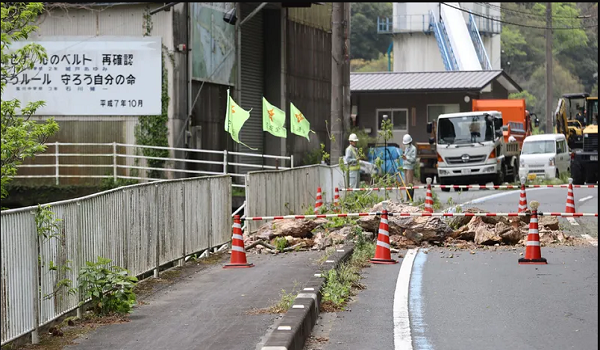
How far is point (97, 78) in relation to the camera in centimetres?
2705

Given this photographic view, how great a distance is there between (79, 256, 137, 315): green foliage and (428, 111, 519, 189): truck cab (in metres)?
27.6

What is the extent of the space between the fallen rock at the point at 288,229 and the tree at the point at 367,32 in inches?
2939

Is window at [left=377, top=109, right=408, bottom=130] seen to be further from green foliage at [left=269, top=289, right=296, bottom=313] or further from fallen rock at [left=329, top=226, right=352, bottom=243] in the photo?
green foliage at [left=269, top=289, right=296, bottom=313]

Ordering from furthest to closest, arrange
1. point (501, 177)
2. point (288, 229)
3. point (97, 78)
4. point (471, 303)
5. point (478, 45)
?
point (478, 45) → point (501, 177) → point (97, 78) → point (288, 229) → point (471, 303)

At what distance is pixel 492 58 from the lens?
77375mm

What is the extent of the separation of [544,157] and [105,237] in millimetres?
30501

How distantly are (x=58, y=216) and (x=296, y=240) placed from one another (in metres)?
8.18

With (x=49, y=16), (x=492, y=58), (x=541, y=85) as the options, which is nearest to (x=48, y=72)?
(x=49, y=16)

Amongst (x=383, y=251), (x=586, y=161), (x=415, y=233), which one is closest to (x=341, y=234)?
(x=415, y=233)

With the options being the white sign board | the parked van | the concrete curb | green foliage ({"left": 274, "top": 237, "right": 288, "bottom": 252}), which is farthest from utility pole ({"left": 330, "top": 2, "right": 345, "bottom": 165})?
the parked van

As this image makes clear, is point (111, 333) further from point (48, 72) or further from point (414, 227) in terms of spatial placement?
point (48, 72)

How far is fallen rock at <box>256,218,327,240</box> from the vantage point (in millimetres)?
17406

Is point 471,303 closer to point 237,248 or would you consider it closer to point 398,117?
point 237,248

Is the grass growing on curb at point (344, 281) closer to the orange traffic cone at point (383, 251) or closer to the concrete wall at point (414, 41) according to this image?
the orange traffic cone at point (383, 251)
